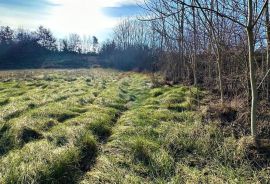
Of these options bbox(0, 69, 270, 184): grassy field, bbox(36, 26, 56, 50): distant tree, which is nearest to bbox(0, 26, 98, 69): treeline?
bbox(36, 26, 56, 50): distant tree

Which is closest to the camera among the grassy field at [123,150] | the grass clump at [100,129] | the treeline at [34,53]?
the grassy field at [123,150]

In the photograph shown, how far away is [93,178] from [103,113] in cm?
382

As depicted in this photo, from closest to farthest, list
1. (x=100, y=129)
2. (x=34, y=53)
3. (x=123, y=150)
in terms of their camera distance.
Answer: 1. (x=123, y=150)
2. (x=100, y=129)
3. (x=34, y=53)

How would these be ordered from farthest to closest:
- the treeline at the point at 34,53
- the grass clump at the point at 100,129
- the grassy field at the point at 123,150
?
the treeline at the point at 34,53
the grass clump at the point at 100,129
the grassy field at the point at 123,150

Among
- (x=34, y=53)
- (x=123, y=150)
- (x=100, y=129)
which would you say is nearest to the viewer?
(x=123, y=150)

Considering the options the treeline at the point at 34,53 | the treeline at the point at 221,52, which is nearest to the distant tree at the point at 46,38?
the treeline at the point at 34,53

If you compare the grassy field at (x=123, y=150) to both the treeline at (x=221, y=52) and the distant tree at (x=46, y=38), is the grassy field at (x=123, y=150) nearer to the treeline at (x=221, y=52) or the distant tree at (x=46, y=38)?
the treeline at (x=221, y=52)

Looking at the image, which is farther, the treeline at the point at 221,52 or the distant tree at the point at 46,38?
the distant tree at the point at 46,38

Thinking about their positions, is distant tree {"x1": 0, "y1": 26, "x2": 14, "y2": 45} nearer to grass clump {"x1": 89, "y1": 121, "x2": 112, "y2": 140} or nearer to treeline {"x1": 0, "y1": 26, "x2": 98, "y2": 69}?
treeline {"x1": 0, "y1": 26, "x2": 98, "y2": 69}

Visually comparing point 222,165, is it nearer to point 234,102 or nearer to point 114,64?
point 234,102

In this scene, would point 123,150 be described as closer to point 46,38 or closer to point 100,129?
point 100,129

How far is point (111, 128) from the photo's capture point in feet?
23.3

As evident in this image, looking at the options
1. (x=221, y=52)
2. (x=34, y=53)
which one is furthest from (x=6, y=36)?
(x=221, y=52)

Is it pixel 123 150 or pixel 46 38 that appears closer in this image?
pixel 123 150
